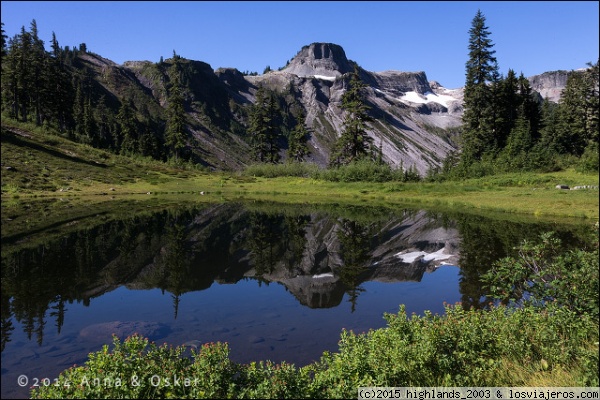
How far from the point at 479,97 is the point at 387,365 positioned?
219 feet

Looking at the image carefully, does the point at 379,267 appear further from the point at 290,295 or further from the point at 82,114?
the point at 82,114

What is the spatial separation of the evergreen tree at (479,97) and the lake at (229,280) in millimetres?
37372

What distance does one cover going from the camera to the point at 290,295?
49.5 feet

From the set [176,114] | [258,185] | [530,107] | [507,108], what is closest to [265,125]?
[176,114]

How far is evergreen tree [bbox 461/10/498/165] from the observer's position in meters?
64.9

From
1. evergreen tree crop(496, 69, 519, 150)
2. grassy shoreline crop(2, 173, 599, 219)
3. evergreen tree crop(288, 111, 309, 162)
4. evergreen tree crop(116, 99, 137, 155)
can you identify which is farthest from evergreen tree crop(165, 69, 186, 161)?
evergreen tree crop(496, 69, 519, 150)

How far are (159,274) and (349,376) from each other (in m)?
12.2

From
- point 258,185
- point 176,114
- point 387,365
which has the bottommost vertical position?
point 387,365

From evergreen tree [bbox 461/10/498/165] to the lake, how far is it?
3737cm

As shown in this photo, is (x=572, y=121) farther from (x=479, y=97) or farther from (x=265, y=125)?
(x=265, y=125)

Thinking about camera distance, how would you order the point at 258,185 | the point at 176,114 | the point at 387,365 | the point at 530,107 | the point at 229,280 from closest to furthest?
1. the point at 387,365
2. the point at 229,280
3. the point at 258,185
4. the point at 530,107
5. the point at 176,114

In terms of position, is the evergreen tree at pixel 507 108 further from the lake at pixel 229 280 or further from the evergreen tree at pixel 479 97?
the lake at pixel 229 280

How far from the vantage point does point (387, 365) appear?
23.1 feet

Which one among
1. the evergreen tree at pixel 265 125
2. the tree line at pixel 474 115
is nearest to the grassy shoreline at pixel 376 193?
the tree line at pixel 474 115
